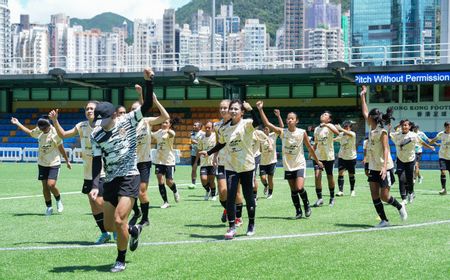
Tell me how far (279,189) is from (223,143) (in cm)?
1056

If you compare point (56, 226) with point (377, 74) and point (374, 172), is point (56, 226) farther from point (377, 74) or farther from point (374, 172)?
point (377, 74)

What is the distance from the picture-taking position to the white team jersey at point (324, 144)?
16797 millimetres

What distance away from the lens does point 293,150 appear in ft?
44.5

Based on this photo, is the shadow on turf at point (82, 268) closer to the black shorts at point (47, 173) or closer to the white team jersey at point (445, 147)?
the black shorts at point (47, 173)

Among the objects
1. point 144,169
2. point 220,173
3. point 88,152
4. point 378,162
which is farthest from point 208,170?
point 378,162

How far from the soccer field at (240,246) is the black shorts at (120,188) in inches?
32.8

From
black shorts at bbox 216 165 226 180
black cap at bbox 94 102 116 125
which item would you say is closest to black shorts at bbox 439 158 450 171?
black shorts at bbox 216 165 226 180

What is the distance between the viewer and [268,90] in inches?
1797

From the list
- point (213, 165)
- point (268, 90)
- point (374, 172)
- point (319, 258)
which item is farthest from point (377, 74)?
point (319, 258)

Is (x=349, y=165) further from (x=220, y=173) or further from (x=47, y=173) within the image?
(x=47, y=173)

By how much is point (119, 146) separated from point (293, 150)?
19.3ft

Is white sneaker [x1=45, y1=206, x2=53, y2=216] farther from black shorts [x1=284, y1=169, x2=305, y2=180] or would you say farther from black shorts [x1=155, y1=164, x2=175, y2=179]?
black shorts [x1=284, y1=169, x2=305, y2=180]

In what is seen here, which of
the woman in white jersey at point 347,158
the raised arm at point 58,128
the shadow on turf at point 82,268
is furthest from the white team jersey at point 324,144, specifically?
the shadow on turf at point 82,268

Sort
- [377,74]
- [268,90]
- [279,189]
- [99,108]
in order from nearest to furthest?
[99,108]
[279,189]
[377,74]
[268,90]
